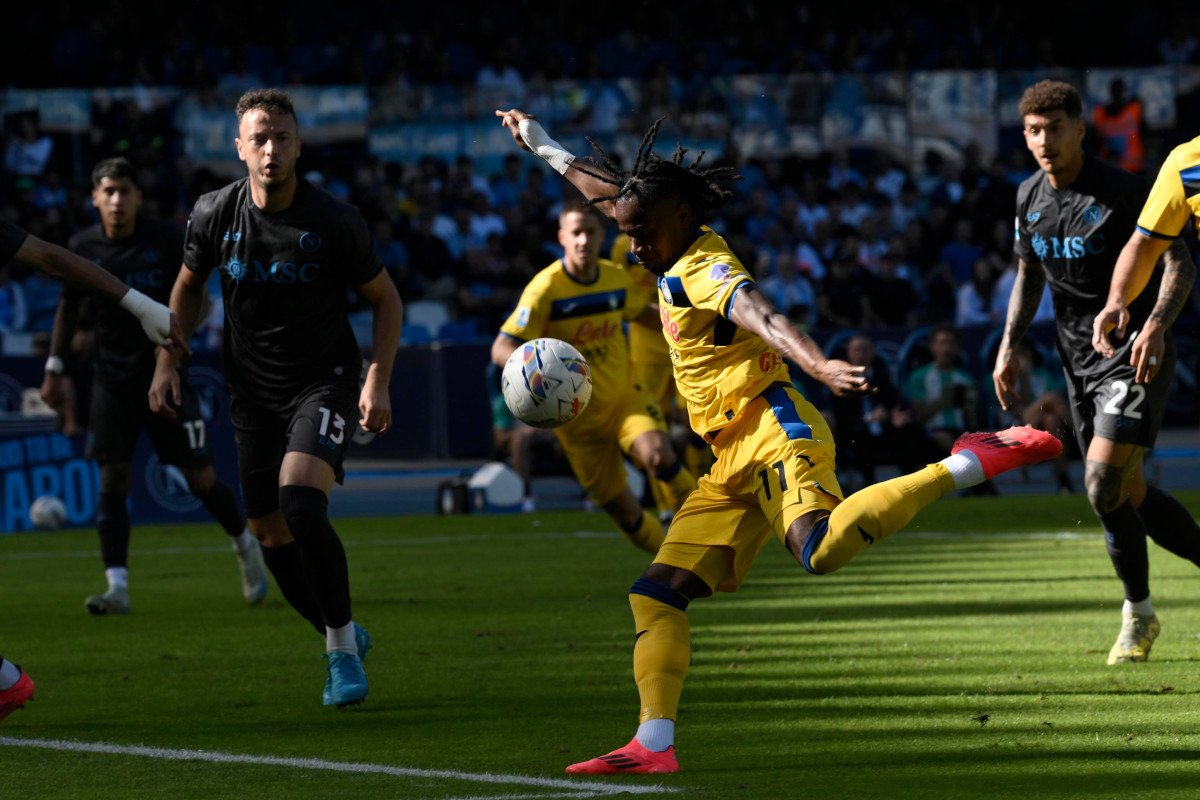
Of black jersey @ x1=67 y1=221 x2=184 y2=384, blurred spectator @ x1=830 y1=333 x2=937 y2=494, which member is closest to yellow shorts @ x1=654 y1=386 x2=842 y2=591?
black jersey @ x1=67 y1=221 x2=184 y2=384

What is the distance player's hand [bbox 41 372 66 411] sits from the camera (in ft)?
30.3

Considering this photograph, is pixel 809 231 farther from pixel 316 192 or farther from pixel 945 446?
pixel 316 192

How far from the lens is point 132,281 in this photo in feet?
31.5

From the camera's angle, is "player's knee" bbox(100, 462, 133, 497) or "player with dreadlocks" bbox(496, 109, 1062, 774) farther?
"player's knee" bbox(100, 462, 133, 497)

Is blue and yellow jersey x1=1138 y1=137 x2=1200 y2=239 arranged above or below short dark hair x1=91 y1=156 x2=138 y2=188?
below

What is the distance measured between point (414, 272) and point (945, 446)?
8.25 metres

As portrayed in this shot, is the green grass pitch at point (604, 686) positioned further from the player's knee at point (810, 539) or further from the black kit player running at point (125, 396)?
the player's knee at point (810, 539)

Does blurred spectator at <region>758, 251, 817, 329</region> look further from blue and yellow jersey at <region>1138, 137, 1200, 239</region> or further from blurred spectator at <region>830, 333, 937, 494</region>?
blue and yellow jersey at <region>1138, 137, 1200, 239</region>

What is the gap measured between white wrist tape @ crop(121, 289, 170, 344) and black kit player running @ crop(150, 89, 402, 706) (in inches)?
34.9

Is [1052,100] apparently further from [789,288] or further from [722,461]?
[789,288]

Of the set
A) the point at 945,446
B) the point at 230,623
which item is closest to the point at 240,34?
the point at 945,446

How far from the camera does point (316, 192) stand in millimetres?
6715

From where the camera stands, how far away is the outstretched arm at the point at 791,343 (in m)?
4.28

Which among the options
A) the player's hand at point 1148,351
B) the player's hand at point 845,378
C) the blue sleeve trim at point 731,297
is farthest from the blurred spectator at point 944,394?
the player's hand at point 845,378
